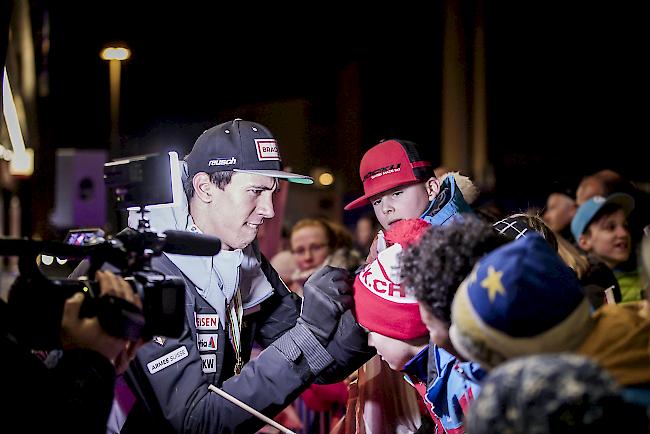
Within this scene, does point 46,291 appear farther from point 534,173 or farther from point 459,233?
point 534,173

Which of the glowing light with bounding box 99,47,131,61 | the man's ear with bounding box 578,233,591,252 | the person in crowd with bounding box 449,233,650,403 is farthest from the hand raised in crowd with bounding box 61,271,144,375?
the glowing light with bounding box 99,47,131,61

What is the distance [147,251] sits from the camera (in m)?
2.85

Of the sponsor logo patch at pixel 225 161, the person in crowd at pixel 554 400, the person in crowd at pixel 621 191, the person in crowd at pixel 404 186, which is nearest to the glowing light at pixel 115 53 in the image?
the person in crowd at pixel 621 191

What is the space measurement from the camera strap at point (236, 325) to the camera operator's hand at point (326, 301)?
50 centimetres

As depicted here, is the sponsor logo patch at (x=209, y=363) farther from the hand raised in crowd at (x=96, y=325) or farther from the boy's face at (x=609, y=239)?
the boy's face at (x=609, y=239)

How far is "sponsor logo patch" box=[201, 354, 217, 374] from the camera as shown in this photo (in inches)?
139

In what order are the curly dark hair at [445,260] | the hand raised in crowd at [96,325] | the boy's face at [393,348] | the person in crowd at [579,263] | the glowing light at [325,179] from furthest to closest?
the glowing light at [325,179] < the person in crowd at [579,263] < the boy's face at [393,348] < the hand raised in crowd at [96,325] < the curly dark hair at [445,260]

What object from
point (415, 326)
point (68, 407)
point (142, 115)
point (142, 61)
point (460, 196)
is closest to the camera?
point (68, 407)

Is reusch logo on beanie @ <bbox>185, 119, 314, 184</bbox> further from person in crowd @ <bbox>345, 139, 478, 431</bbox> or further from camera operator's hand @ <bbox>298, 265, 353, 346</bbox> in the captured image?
person in crowd @ <bbox>345, 139, 478, 431</bbox>

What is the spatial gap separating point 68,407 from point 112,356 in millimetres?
273

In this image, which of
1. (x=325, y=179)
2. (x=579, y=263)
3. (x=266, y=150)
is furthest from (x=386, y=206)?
(x=325, y=179)

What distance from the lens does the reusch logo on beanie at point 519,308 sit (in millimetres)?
2088

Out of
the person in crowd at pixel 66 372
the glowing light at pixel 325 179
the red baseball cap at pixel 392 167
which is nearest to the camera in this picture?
the person in crowd at pixel 66 372

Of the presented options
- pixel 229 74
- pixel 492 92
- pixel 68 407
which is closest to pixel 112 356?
pixel 68 407
